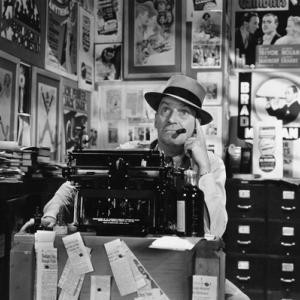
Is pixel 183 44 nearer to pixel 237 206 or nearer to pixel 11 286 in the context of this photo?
pixel 237 206

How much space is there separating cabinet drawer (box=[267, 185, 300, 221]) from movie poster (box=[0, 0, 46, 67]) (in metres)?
2.37

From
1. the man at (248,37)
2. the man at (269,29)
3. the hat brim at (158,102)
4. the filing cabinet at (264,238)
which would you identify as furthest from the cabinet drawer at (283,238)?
the hat brim at (158,102)

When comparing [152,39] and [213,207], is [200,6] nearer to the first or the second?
[152,39]

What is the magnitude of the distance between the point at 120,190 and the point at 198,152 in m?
0.79

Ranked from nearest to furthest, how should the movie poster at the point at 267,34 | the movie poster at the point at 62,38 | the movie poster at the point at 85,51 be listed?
1. the movie poster at the point at 62,38
2. the movie poster at the point at 85,51
3. the movie poster at the point at 267,34

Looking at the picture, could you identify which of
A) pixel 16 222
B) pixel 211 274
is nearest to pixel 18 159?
pixel 16 222

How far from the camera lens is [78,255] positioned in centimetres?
216

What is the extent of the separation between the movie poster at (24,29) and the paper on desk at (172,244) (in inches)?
82.8

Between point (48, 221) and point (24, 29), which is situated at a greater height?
point (24, 29)

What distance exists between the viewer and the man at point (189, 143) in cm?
266

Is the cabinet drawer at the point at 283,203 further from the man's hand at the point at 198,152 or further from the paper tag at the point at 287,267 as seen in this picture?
the man's hand at the point at 198,152

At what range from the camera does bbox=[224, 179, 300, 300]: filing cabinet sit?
5141mm

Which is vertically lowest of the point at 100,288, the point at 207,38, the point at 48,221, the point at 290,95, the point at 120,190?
the point at 100,288

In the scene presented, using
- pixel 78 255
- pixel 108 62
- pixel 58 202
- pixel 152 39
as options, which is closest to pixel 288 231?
pixel 152 39
